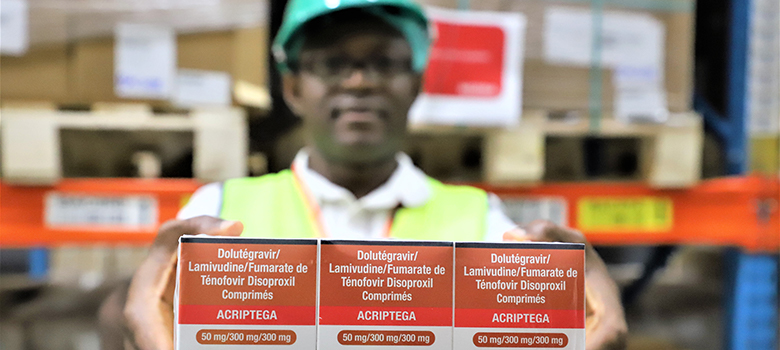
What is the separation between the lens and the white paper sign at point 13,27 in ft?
5.67

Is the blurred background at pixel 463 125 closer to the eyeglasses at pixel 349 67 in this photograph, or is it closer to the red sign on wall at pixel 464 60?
the red sign on wall at pixel 464 60

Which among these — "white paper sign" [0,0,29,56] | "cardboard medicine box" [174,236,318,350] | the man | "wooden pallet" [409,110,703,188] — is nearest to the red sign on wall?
"wooden pallet" [409,110,703,188]

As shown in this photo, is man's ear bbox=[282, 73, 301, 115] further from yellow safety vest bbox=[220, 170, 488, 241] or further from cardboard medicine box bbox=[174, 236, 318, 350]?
cardboard medicine box bbox=[174, 236, 318, 350]

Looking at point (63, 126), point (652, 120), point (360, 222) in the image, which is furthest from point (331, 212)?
point (652, 120)

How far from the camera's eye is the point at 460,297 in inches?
31.3

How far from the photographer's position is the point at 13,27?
1.74m

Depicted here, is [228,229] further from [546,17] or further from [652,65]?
[652,65]

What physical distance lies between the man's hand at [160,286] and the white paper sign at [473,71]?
112 centimetres

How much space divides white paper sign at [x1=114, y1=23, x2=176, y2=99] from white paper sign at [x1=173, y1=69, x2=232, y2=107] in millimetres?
37

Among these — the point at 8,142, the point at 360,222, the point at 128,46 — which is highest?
the point at 128,46

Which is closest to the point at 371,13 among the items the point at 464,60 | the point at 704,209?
the point at 464,60

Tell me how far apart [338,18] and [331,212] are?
599 millimetres

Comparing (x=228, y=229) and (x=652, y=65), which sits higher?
(x=652, y=65)

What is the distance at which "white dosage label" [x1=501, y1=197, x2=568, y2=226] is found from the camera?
2.07 metres
